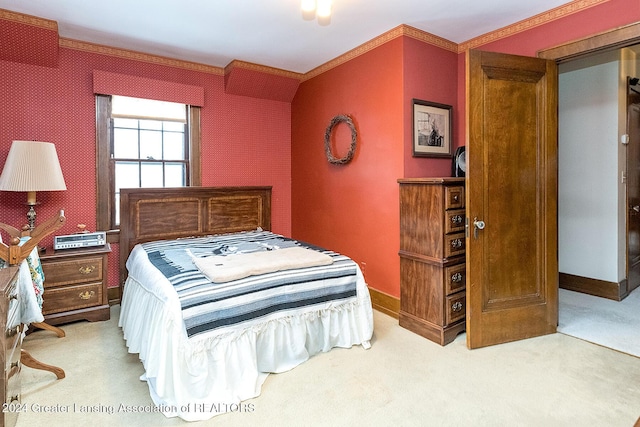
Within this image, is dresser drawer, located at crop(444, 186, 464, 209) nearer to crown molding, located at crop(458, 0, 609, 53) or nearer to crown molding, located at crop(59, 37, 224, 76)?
crown molding, located at crop(458, 0, 609, 53)

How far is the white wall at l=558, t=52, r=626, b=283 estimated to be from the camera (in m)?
3.78

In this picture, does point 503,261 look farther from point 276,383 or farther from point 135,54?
point 135,54

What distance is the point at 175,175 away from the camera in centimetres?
415

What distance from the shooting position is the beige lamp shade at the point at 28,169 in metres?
2.92

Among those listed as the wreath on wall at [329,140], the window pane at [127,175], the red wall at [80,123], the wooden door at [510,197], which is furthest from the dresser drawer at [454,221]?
the window pane at [127,175]

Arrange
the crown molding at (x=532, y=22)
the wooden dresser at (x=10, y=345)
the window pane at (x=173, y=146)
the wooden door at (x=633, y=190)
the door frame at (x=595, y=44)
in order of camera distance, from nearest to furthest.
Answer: the wooden dresser at (x=10, y=345)
the door frame at (x=595, y=44)
the crown molding at (x=532, y=22)
the wooden door at (x=633, y=190)
the window pane at (x=173, y=146)

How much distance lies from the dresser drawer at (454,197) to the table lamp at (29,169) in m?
3.25

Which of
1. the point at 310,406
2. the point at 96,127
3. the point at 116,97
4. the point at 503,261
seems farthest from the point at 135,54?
the point at 503,261

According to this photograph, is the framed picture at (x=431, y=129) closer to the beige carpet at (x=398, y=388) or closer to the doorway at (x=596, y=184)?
the doorway at (x=596, y=184)

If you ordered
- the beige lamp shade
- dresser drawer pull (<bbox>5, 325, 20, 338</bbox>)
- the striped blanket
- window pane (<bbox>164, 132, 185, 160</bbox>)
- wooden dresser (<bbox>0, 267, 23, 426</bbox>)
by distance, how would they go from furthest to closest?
window pane (<bbox>164, 132, 185, 160</bbox>) < the beige lamp shade < the striped blanket < dresser drawer pull (<bbox>5, 325, 20, 338</bbox>) < wooden dresser (<bbox>0, 267, 23, 426</bbox>)

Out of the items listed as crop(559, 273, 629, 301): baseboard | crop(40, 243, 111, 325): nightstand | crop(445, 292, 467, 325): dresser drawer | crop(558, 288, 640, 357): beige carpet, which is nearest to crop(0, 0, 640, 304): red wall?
crop(40, 243, 111, 325): nightstand

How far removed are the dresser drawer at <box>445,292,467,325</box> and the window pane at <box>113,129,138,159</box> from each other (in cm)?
349

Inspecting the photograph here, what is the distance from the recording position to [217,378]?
208 cm

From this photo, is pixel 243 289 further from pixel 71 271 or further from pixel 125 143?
pixel 125 143
